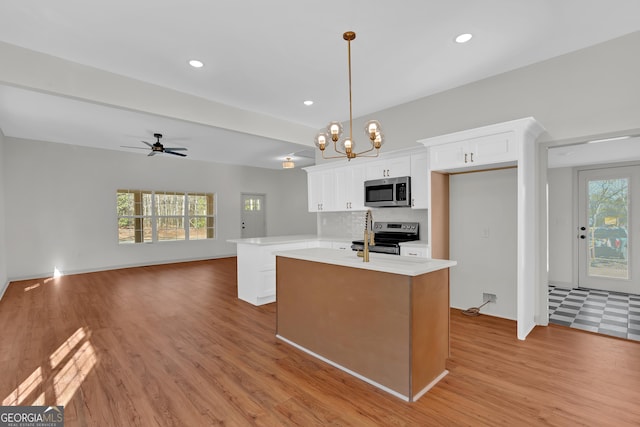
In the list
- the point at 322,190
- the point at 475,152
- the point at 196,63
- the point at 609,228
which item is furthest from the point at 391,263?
the point at 609,228

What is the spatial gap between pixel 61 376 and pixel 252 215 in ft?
25.0

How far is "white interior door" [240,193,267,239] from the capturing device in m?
9.66

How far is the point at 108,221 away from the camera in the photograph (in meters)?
7.12

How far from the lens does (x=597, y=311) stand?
3891 millimetres

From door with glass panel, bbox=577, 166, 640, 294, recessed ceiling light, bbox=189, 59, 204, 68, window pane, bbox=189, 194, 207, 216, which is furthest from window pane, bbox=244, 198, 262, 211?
door with glass panel, bbox=577, 166, 640, 294

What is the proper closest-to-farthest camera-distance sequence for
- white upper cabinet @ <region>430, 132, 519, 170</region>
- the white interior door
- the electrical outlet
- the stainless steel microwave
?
white upper cabinet @ <region>430, 132, 519, 170</region> < the electrical outlet < the stainless steel microwave < the white interior door

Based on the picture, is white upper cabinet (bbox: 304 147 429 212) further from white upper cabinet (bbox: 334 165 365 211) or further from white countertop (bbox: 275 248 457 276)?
white countertop (bbox: 275 248 457 276)

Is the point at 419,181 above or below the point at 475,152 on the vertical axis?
below

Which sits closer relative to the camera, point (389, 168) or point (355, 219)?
point (389, 168)

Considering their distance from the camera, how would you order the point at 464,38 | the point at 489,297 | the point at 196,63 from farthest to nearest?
the point at 489,297 → the point at 196,63 → the point at 464,38

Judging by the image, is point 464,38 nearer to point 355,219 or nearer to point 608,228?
point 355,219

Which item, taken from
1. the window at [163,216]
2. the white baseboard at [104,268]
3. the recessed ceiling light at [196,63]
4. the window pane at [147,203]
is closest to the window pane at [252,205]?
the window at [163,216]

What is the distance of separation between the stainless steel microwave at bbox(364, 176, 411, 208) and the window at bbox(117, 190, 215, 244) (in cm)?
578

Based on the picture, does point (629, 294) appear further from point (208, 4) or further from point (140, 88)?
point (140, 88)
